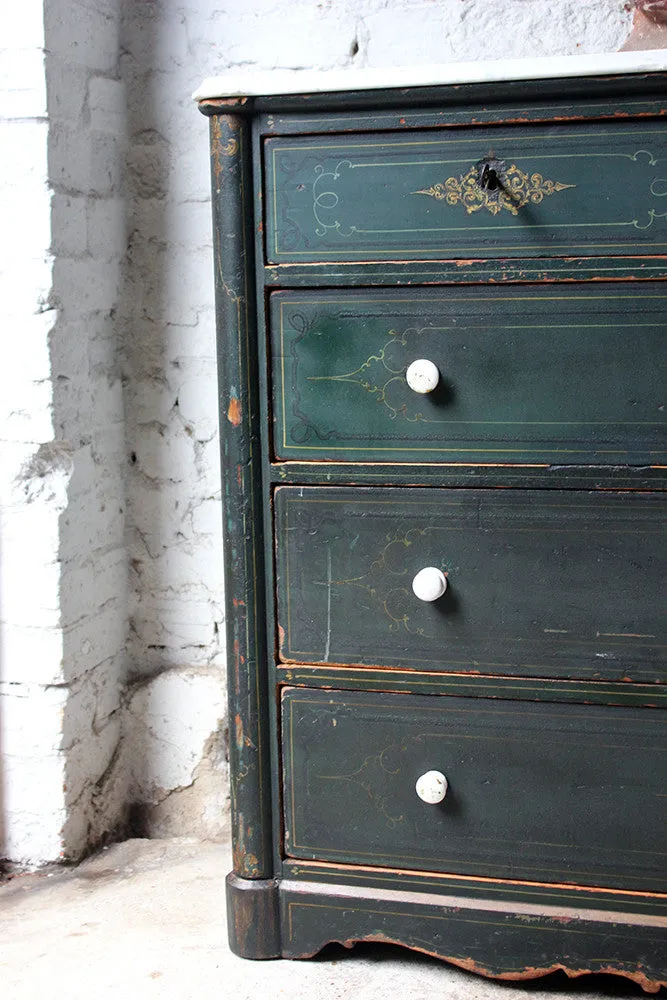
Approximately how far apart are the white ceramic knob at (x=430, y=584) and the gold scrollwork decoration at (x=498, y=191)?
0.53 metres

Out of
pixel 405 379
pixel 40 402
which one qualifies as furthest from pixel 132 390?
pixel 405 379

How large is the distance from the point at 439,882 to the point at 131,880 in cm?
71

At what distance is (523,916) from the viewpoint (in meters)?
1.64

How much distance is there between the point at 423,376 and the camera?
154 cm

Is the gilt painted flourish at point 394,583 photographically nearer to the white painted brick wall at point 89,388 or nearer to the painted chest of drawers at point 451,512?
the painted chest of drawers at point 451,512

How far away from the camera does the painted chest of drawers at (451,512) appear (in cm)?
149

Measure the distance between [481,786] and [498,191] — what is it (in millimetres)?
898

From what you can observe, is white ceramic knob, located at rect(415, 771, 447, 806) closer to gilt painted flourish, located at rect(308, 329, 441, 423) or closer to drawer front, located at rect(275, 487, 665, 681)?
drawer front, located at rect(275, 487, 665, 681)

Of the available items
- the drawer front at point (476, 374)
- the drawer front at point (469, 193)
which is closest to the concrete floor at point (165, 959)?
the drawer front at point (476, 374)

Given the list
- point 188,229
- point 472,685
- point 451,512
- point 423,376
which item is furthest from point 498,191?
point 188,229

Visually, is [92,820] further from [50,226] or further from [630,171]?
[630,171]

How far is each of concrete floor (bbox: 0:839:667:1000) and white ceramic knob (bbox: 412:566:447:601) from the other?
66 centimetres

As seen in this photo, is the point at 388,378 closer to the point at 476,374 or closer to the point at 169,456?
the point at 476,374

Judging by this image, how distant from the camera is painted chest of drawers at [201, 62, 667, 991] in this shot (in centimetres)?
149
